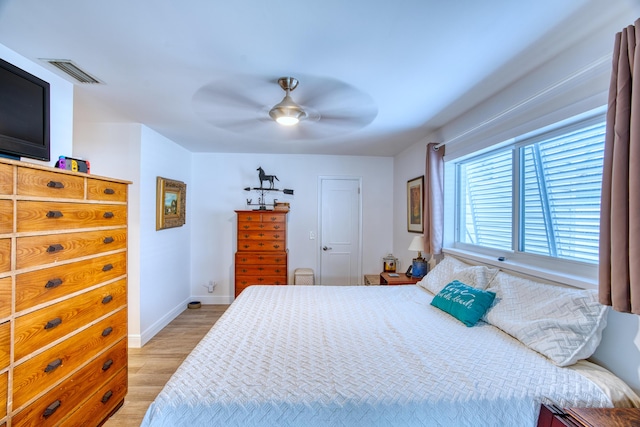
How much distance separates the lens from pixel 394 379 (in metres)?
1.13

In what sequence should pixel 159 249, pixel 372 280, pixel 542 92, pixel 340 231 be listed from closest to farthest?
pixel 542 92, pixel 159 249, pixel 372 280, pixel 340 231

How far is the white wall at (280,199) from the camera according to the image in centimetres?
409

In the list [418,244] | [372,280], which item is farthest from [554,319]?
[372,280]

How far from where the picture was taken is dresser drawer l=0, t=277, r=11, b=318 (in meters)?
1.12

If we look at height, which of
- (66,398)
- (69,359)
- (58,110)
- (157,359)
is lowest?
(157,359)

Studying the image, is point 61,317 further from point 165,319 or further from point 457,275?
point 457,275

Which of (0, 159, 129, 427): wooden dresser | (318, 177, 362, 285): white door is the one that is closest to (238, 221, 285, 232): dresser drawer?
(318, 177, 362, 285): white door

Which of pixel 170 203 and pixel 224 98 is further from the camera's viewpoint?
pixel 170 203

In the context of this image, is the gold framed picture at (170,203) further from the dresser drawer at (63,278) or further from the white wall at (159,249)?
the dresser drawer at (63,278)

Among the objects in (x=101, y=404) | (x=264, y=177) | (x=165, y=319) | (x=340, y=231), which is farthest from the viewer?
(x=340, y=231)

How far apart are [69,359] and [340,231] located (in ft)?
11.2

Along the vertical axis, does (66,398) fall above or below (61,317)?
below

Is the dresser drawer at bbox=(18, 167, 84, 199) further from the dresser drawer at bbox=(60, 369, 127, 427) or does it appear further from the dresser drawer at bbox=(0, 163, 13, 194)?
the dresser drawer at bbox=(60, 369, 127, 427)

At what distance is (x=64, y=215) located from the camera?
4.65ft
